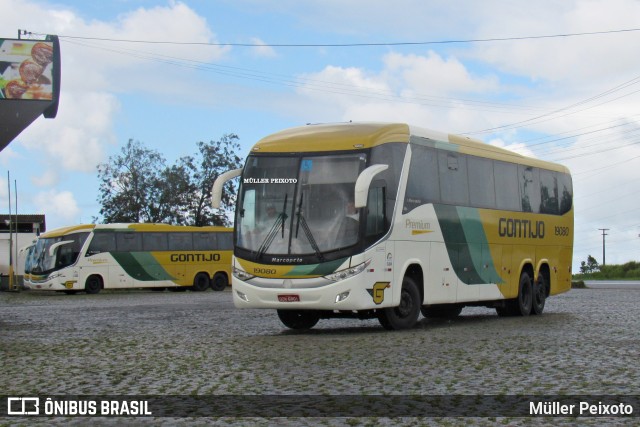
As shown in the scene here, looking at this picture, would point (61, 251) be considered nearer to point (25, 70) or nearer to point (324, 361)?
point (25, 70)

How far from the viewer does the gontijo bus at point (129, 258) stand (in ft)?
166

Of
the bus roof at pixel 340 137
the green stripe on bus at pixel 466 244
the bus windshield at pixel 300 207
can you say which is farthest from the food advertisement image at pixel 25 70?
the bus windshield at pixel 300 207

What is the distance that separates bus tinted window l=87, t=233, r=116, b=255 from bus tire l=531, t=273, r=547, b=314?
29.7m

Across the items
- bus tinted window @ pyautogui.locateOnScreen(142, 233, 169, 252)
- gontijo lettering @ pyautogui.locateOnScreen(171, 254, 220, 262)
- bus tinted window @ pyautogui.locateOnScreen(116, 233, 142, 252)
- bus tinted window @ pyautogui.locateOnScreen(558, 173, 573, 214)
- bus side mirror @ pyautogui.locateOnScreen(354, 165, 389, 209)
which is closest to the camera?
bus side mirror @ pyautogui.locateOnScreen(354, 165, 389, 209)

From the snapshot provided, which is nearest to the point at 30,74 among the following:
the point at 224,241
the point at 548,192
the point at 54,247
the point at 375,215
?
the point at 54,247

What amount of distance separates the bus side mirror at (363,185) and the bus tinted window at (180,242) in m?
37.3

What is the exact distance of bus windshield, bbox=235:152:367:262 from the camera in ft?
59.1

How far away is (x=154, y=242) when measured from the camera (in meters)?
53.5

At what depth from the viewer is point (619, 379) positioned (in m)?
10.8

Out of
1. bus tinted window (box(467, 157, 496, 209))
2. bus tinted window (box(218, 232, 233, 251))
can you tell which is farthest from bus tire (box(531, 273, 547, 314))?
bus tinted window (box(218, 232, 233, 251))

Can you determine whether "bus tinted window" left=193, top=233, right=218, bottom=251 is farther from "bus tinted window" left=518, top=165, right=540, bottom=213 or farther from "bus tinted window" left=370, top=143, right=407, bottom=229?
"bus tinted window" left=370, top=143, right=407, bottom=229

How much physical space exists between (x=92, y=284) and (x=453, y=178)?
3316 centimetres

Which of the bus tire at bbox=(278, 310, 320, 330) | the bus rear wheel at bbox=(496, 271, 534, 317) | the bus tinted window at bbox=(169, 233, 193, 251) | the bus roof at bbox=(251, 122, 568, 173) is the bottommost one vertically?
the bus tire at bbox=(278, 310, 320, 330)

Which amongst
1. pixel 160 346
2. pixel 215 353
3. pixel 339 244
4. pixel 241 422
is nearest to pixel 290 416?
pixel 241 422
